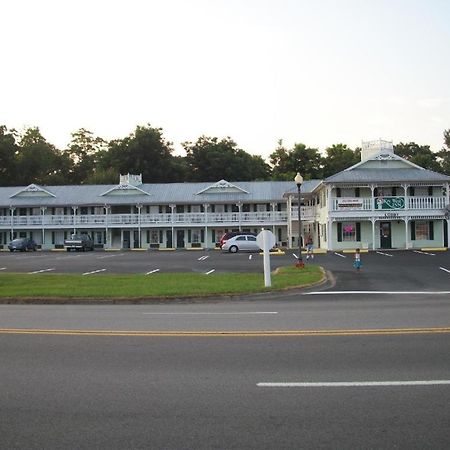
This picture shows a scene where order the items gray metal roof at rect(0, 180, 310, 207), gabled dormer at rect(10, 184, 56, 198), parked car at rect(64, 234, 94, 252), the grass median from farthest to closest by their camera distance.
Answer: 1. gabled dormer at rect(10, 184, 56, 198)
2. gray metal roof at rect(0, 180, 310, 207)
3. parked car at rect(64, 234, 94, 252)
4. the grass median

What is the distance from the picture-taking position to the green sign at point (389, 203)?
47.3 metres

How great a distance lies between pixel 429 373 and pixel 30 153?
324 feet

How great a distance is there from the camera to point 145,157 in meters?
94.1

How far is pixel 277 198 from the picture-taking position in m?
59.0

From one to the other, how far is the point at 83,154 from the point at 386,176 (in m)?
76.3

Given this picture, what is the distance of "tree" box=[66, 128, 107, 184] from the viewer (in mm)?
108188

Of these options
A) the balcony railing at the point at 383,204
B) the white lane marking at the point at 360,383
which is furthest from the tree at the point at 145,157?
the white lane marking at the point at 360,383

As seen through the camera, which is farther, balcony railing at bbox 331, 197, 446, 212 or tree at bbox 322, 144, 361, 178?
tree at bbox 322, 144, 361, 178

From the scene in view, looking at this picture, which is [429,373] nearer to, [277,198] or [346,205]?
[346,205]

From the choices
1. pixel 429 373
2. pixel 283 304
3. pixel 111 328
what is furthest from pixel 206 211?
pixel 429 373

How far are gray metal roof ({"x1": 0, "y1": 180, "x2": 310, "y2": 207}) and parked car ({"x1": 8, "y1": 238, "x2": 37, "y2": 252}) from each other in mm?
5625

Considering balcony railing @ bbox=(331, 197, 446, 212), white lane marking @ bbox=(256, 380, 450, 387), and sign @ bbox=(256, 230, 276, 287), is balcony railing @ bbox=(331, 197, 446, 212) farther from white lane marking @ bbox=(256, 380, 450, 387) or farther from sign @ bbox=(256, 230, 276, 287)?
white lane marking @ bbox=(256, 380, 450, 387)

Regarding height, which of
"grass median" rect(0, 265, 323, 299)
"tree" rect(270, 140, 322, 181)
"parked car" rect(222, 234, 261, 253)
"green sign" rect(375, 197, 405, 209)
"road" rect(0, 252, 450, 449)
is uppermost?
"tree" rect(270, 140, 322, 181)

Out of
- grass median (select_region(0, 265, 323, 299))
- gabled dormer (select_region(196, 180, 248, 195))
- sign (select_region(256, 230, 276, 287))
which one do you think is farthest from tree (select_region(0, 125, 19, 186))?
sign (select_region(256, 230, 276, 287))
